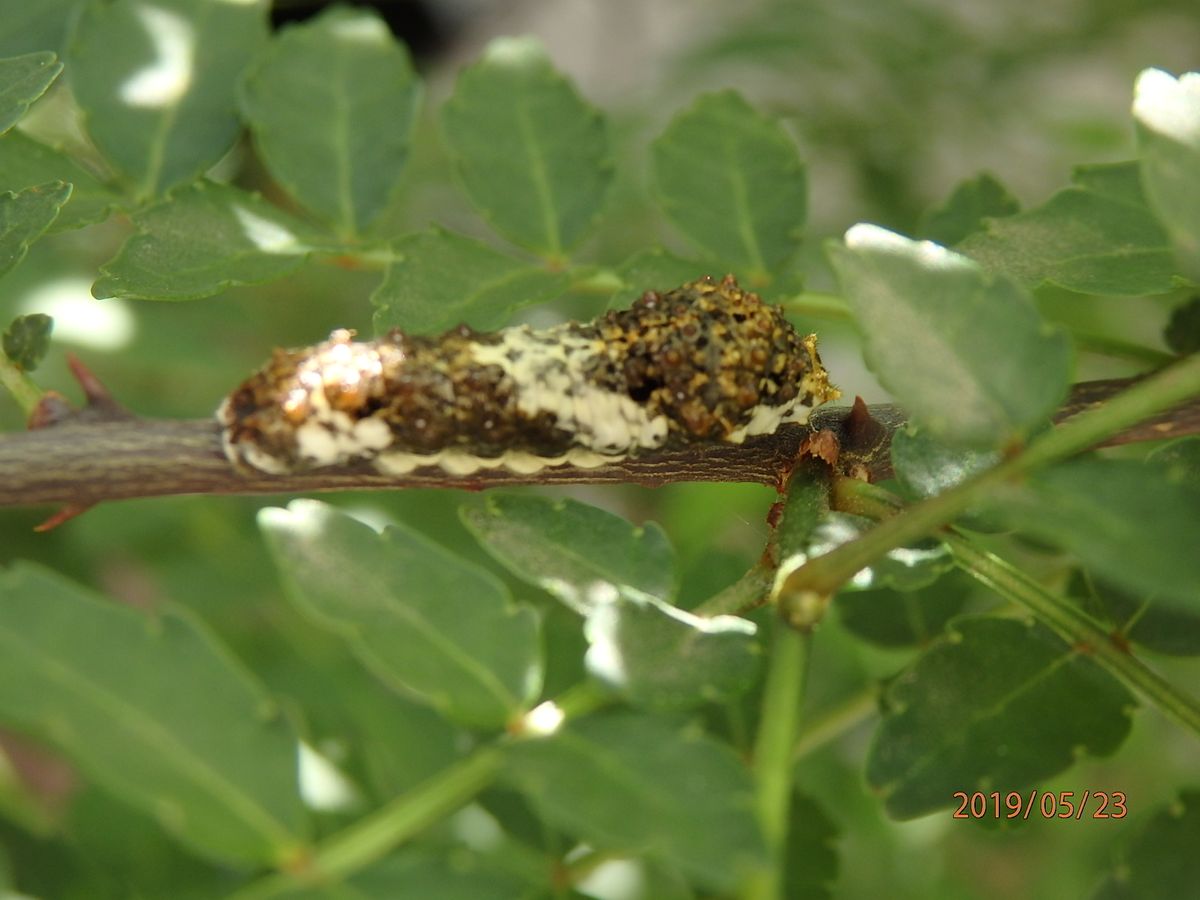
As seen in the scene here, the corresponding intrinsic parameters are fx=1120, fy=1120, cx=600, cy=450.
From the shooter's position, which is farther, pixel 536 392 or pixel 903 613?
pixel 903 613

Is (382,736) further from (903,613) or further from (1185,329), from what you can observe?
(1185,329)

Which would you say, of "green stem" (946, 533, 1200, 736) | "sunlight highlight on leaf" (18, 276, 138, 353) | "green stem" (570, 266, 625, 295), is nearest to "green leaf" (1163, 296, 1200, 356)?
"green stem" (946, 533, 1200, 736)

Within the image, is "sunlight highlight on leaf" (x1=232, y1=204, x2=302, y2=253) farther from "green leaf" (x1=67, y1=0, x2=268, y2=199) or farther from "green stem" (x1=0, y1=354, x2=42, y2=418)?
"green stem" (x1=0, y1=354, x2=42, y2=418)

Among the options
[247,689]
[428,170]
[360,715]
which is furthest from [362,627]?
[428,170]

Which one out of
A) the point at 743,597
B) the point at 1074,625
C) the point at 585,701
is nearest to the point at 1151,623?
the point at 1074,625

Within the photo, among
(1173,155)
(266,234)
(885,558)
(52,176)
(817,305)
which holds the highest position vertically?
(52,176)

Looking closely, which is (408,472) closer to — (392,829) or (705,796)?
(392,829)
